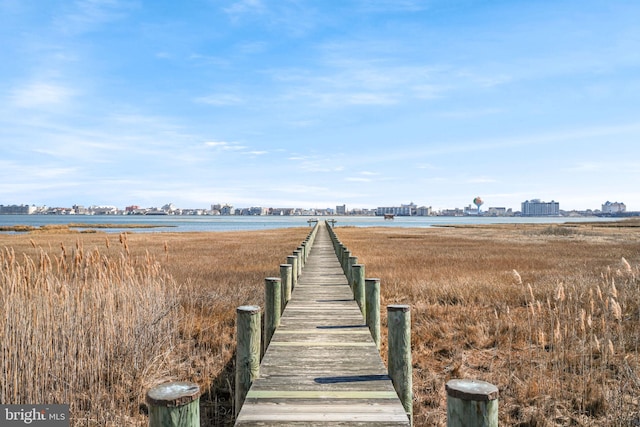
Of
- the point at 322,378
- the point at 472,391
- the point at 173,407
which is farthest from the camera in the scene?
the point at 322,378

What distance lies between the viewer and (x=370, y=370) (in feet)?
17.9

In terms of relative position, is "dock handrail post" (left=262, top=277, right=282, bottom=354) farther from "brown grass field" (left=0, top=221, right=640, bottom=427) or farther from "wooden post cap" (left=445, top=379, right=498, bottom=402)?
"wooden post cap" (left=445, top=379, right=498, bottom=402)

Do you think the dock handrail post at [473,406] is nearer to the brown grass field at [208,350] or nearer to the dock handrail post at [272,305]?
the brown grass field at [208,350]

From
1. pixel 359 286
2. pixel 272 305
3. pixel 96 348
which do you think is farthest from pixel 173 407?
pixel 359 286

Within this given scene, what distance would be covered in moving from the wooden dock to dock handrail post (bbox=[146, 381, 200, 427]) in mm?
1619

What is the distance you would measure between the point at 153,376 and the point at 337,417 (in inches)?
156

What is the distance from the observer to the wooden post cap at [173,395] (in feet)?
8.31

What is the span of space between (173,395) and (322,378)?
2940mm

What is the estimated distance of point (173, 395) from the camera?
258 cm

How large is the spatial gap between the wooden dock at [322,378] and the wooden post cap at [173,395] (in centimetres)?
162

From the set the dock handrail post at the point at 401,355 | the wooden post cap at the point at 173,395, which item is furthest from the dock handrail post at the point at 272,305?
the wooden post cap at the point at 173,395

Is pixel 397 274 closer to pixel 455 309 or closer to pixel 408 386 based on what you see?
pixel 455 309

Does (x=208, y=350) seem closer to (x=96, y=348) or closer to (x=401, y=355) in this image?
(x=96, y=348)

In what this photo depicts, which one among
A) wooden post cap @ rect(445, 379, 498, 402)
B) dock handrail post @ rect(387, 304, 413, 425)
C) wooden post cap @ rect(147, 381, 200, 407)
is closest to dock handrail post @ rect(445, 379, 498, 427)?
wooden post cap @ rect(445, 379, 498, 402)
